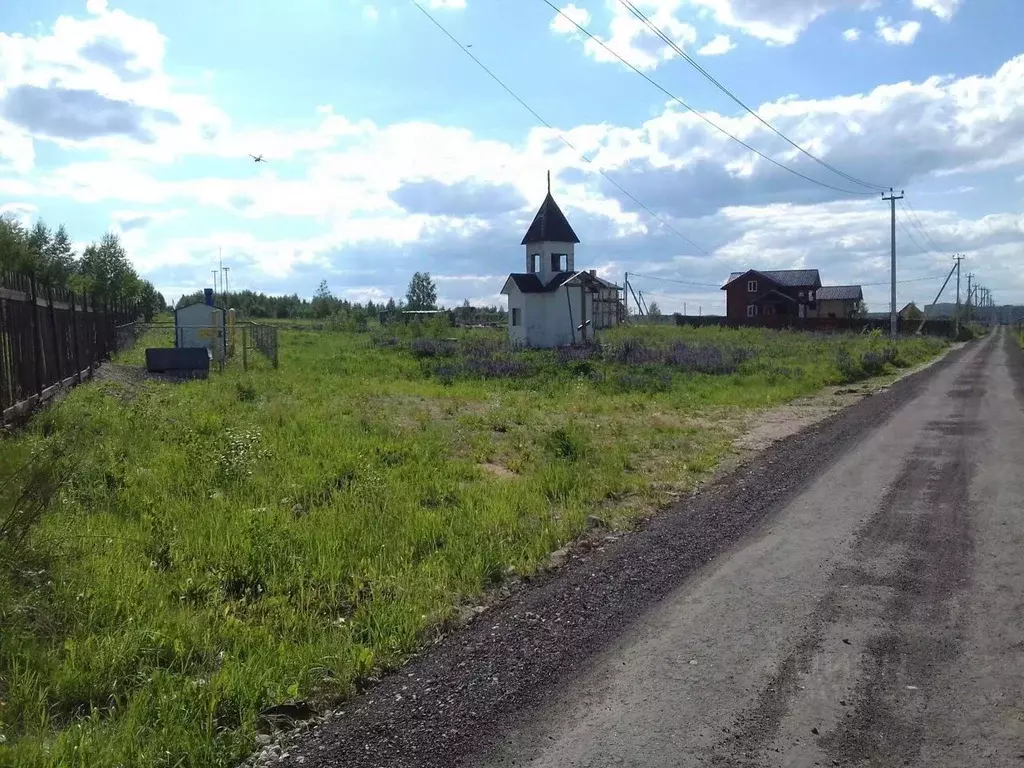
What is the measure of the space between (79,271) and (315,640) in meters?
77.0

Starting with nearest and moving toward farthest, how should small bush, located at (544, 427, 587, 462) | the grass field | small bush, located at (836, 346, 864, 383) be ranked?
the grass field, small bush, located at (544, 427, 587, 462), small bush, located at (836, 346, 864, 383)

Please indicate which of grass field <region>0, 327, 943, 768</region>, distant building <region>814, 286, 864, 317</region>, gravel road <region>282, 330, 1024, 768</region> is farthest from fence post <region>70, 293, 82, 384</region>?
distant building <region>814, 286, 864, 317</region>

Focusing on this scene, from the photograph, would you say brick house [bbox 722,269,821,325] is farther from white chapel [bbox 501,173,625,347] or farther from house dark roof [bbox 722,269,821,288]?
white chapel [bbox 501,173,625,347]

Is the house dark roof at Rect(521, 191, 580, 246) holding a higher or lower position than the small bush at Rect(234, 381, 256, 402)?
higher

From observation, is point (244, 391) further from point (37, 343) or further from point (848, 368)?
point (848, 368)

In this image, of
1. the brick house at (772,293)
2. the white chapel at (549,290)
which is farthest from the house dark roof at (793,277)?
the white chapel at (549,290)

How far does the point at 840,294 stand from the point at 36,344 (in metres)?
84.1

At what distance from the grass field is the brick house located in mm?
66610

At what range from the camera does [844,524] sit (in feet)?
25.1

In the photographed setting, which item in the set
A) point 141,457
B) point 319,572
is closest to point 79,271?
point 141,457

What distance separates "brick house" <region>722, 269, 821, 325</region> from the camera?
79.2 meters

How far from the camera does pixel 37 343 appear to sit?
1175cm

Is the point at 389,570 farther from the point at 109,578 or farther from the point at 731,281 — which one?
the point at 731,281

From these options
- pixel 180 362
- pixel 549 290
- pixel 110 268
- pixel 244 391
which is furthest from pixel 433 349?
pixel 110 268
